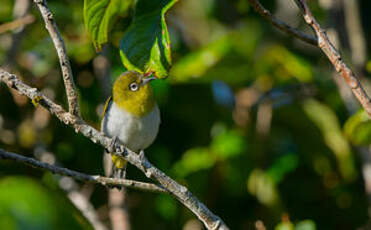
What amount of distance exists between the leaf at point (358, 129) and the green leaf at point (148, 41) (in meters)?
0.83

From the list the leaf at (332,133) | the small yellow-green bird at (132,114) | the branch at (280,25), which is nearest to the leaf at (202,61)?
the small yellow-green bird at (132,114)

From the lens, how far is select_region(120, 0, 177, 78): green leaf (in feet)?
6.30

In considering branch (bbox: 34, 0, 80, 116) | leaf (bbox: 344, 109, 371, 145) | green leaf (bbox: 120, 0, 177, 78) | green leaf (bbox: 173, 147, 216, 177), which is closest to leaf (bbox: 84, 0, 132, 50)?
green leaf (bbox: 120, 0, 177, 78)

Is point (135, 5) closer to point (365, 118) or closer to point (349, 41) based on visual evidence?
point (365, 118)

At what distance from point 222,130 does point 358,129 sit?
1.22 m

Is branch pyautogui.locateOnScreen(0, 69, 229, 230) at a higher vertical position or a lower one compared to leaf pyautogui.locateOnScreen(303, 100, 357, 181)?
higher

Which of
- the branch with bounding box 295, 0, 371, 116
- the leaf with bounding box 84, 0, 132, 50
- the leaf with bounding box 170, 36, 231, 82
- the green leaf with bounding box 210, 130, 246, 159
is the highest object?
the leaf with bounding box 84, 0, 132, 50

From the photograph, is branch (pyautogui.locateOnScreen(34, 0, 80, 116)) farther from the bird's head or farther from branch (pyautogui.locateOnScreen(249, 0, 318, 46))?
the bird's head

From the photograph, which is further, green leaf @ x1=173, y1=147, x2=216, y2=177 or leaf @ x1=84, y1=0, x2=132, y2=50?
green leaf @ x1=173, y1=147, x2=216, y2=177

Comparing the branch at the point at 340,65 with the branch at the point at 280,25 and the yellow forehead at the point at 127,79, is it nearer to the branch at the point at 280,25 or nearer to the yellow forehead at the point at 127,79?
the branch at the point at 280,25

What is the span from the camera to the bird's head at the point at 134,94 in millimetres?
2879

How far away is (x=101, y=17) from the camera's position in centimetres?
207

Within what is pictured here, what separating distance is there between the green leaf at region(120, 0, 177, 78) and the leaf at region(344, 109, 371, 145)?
83 centimetres

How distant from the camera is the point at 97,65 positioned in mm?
3541
